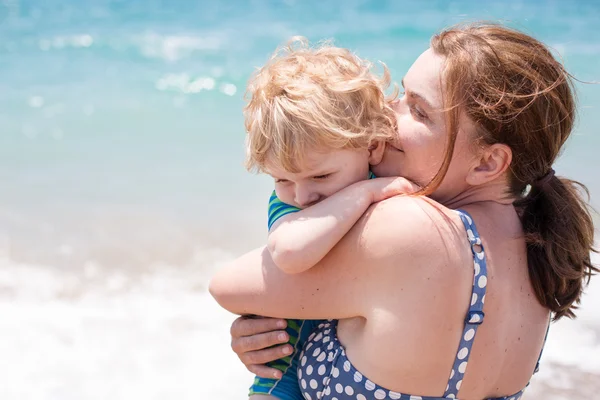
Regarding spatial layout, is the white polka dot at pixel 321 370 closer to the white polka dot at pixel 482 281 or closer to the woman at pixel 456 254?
the woman at pixel 456 254

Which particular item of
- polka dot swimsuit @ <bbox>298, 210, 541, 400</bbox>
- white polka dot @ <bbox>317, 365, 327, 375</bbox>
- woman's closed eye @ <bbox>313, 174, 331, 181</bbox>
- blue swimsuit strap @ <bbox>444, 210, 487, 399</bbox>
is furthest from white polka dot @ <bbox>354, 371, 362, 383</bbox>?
woman's closed eye @ <bbox>313, 174, 331, 181</bbox>

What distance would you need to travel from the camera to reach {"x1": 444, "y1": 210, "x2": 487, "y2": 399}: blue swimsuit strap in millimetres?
2115

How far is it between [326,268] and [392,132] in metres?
0.50

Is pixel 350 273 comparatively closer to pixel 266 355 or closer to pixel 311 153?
pixel 311 153

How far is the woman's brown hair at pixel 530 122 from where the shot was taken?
2.20 m

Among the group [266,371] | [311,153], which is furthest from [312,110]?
[266,371]

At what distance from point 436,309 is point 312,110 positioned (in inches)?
27.9

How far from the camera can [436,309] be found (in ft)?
6.84

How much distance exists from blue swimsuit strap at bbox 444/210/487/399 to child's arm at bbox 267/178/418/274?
0.24 metres

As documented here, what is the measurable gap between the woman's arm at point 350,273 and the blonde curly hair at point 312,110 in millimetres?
298

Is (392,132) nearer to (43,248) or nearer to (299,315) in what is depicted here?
(299,315)

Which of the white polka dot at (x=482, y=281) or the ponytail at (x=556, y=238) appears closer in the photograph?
the white polka dot at (x=482, y=281)

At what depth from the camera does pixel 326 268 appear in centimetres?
221

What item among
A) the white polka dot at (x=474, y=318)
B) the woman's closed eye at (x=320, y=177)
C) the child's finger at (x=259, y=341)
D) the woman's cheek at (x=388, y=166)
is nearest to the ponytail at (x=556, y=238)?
the white polka dot at (x=474, y=318)
